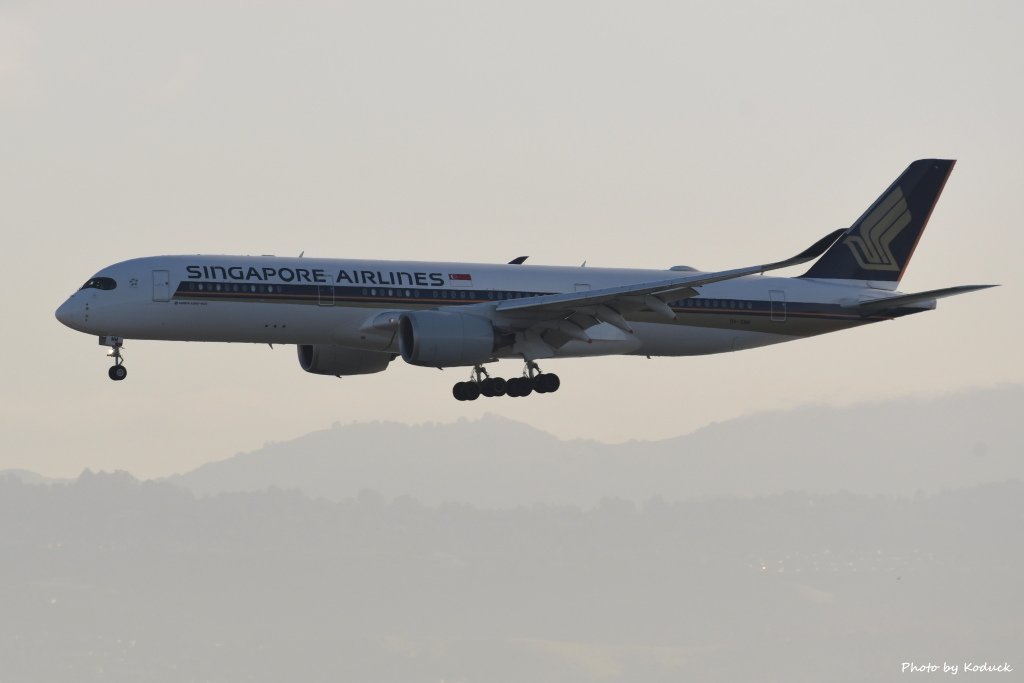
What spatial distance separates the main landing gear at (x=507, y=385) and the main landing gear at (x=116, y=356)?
11029mm

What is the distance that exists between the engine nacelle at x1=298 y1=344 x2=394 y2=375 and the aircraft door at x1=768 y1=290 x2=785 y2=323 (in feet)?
45.9

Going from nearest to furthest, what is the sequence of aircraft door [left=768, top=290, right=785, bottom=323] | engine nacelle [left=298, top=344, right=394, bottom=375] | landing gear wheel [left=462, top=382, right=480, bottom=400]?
landing gear wheel [left=462, top=382, right=480, bottom=400] → engine nacelle [left=298, top=344, right=394, bottom=375] → aircraft door [left=768, top=290, right=785, bottom=323]

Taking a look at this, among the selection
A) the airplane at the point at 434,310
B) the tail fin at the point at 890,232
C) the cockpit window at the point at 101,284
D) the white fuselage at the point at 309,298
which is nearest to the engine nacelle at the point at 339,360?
the airplane at the point at 434,310

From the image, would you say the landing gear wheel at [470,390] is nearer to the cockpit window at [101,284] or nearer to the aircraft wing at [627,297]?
the aircraft wing at [627,297]

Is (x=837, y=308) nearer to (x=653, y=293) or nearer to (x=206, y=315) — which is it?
(x=653, y=293)

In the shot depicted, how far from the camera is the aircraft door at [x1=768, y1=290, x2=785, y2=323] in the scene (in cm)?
6222

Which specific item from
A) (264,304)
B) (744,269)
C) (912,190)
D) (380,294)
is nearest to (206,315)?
(264,304)

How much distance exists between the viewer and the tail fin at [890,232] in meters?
65.3

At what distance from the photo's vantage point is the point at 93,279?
181ft

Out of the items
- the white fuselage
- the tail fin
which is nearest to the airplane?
the white fuselage

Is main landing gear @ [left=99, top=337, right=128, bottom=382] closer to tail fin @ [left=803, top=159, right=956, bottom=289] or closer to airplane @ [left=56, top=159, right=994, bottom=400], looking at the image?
airplane @ [left=56, top=159, right=994, bottom=400]

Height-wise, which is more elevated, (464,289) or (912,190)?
(912,190)

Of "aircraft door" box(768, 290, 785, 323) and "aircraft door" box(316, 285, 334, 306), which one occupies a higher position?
"aircraft door" box(768, 290, 785, 323)

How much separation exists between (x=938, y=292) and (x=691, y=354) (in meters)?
9.04
